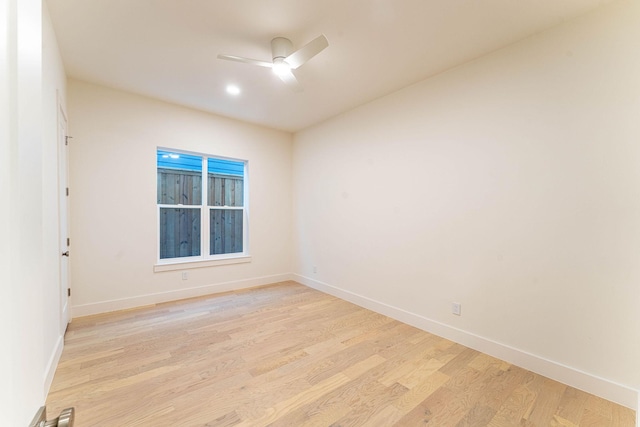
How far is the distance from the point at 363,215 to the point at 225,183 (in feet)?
7.81

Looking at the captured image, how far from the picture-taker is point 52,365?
6.79ft

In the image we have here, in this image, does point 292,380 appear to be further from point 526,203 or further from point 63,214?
point 63,214

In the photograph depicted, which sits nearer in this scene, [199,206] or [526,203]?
[526,203]

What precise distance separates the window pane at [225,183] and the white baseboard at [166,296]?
131 cm

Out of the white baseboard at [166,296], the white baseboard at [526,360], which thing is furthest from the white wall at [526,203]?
the white baseboard at [166,296]

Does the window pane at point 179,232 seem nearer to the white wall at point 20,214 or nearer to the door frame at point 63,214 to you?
the door frame at point 63,214

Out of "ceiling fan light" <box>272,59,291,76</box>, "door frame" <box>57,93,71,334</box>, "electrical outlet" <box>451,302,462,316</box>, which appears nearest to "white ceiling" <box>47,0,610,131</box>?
"ceiling fan light" <box>272,59,291,76</box>

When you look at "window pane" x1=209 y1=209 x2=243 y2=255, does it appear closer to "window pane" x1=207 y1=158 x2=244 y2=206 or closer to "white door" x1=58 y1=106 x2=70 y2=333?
"window pane" x1=207 y1=158 x2=244 y2=206

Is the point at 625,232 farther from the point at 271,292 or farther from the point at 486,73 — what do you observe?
the point at 271,292

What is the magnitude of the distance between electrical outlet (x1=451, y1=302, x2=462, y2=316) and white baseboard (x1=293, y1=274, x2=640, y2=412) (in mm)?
158

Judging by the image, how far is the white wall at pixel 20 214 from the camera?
0.42m

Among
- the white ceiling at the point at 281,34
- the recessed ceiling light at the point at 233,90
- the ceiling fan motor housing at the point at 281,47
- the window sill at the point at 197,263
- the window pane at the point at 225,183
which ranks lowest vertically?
the window sill at the point at 197,263

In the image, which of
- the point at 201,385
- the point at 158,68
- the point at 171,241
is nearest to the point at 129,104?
the point at 158,68

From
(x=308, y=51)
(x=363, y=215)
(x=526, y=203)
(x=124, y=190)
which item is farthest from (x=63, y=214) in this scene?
(x=526, y=203)
